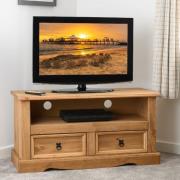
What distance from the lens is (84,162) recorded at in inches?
132

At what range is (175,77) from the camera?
3.63 meters

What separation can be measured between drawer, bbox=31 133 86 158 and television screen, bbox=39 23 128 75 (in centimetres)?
54

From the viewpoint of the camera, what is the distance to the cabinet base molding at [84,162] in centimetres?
326

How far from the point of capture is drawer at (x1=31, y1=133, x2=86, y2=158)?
3.30 meters

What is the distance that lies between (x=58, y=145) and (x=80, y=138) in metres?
0.18

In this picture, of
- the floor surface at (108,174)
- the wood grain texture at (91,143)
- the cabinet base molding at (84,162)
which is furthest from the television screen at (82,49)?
the floor surface at (108,174)

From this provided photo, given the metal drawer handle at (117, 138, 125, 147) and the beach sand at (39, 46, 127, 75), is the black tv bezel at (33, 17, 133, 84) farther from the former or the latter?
the metal drawer handle at (117, 138, 125, 147)

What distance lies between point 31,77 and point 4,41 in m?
0.41

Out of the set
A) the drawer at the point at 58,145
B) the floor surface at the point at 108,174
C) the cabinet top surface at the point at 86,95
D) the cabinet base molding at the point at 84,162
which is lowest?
the floor surface at the point at 108,174

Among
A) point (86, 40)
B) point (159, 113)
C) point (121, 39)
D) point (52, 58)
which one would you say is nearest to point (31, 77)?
point (52, 58)

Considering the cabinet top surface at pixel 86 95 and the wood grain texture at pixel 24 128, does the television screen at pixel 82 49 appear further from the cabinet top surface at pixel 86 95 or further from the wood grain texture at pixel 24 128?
the wood grain texture at pixel 24 128

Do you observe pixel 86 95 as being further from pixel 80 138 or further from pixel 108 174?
pixel 108 174

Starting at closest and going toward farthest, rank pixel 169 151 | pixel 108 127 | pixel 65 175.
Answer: pixel 65 175, pixel 108 127, pixel 169 151

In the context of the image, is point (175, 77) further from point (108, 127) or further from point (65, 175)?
point (65, 175)
